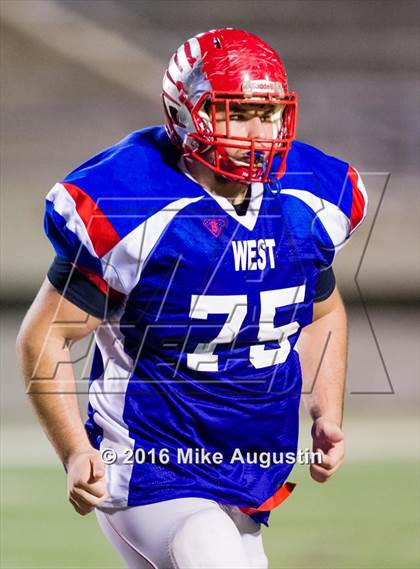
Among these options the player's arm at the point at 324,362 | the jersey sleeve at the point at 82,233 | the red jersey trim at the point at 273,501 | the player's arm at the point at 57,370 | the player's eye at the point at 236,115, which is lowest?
the red jersey trim at the point at 273,501

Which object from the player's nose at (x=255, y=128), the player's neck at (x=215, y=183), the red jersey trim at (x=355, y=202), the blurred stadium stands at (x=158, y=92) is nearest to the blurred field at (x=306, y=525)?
the red jersey trim at (x=355, y=202)

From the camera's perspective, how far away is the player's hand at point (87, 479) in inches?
66.5

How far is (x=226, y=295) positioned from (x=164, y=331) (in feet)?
0.33

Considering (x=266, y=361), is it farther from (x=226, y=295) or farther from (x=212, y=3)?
(x=212, y=3)

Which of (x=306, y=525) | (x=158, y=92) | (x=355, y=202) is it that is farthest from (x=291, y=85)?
(x=355, y=202)

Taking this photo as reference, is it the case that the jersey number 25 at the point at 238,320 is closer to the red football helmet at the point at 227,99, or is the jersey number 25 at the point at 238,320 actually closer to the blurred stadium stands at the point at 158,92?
the red football helmet at the point at 227,99

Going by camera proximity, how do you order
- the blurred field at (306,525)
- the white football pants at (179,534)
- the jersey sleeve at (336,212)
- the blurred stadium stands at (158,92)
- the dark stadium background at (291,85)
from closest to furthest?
the white football pants at (179,534) → the jersey sleeve at (336,212) → the blurred field at (306,525) → the dark stadium background at (291,85) → the blurred stadium stands at (158,92)

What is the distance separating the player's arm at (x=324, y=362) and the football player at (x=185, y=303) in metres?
0.06

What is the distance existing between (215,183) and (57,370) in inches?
13.5

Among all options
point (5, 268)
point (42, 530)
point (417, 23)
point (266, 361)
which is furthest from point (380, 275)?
point (266, 361)

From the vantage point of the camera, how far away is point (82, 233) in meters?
1.73

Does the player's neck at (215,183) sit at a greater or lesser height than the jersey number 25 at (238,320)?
greater

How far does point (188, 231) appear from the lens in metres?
1.75

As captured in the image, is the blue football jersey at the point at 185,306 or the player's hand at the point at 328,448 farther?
the player's hand at the point at 328,448
